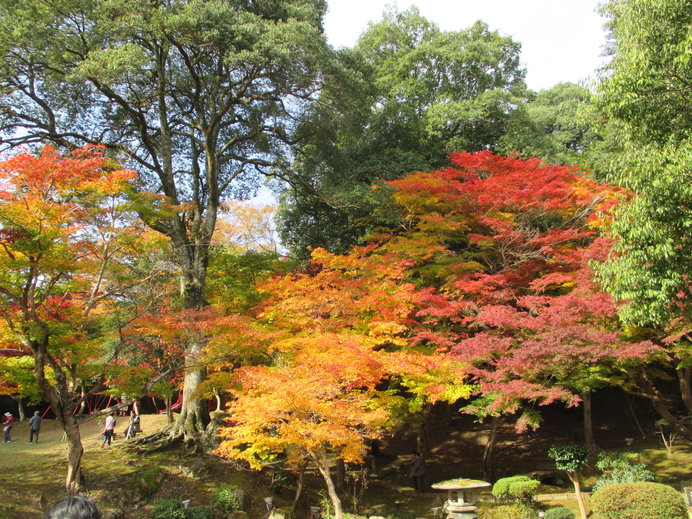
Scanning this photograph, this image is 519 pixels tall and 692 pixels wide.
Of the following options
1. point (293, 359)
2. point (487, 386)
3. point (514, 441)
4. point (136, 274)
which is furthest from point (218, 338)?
point (514, 441)

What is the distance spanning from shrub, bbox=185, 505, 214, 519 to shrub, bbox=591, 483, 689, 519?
23.3ft

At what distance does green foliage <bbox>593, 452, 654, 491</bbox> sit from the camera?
1026 centimetres

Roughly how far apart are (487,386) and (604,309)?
9.30 feet

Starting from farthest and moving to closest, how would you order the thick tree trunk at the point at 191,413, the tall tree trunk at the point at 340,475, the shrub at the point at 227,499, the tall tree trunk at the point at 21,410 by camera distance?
1. the tall tree trunk at the point at 21,410
2. the thick tree trunk at the point at 191,413
3. the tall tree trunk at the point at 340,475
4. the shrub at the point at 227,499

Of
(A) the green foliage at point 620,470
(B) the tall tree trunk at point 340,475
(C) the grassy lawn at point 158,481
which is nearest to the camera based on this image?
(C) the grassy lawn at point 158,481

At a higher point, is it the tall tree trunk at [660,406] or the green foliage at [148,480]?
the tall tree trunk at [660,406]

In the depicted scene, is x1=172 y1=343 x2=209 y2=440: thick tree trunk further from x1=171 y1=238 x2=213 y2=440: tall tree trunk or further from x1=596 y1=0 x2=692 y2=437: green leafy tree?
x1=596 y1=0 x2=692 y2=437: green leafy tree

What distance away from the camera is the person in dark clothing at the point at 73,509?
1.83 metres

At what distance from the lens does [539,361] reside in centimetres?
976

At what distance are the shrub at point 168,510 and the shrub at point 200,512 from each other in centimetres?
17

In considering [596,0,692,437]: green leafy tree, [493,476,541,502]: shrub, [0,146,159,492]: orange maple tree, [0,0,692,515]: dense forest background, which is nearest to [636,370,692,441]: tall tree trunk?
[0,0,692,515]: dense forest background

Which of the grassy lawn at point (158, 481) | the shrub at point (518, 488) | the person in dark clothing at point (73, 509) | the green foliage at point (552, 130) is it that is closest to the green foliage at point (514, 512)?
the shrub at point (518, 488)

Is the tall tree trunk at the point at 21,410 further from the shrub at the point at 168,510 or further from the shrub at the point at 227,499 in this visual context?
the shrub at the point at 227,499

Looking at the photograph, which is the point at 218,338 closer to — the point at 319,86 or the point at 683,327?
the point at 319,86
